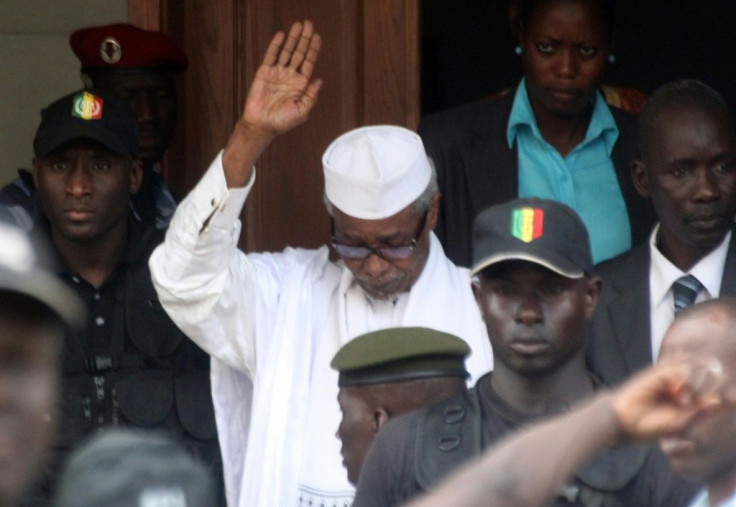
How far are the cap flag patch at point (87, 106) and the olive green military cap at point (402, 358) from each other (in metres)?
1.18

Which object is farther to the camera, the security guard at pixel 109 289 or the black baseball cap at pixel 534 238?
the security guard at pixel 109 289

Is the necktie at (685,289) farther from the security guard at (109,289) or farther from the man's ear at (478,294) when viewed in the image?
the security guard at (109,289)

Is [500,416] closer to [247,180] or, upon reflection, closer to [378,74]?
[247,180]

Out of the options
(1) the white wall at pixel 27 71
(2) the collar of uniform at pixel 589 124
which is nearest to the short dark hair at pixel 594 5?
(2) the collar of uniform at pixel 589 124

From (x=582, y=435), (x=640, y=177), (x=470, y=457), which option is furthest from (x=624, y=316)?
(x=582, y=435)

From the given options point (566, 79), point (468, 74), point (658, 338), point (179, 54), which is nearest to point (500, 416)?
point (658, 338)

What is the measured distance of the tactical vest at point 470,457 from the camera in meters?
3.10

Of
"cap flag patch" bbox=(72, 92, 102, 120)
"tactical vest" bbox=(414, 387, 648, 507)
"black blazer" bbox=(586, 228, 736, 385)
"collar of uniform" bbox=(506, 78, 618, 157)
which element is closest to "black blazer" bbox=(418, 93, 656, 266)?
"collar of uniform" bbox=(506, 78, 618, 157)

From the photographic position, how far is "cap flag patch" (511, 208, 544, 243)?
3484 mm

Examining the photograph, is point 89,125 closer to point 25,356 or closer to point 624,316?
point 624,316

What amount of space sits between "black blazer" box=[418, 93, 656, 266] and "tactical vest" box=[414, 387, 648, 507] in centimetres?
126

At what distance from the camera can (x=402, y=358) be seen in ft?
11.9

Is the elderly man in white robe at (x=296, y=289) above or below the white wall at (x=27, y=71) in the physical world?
below

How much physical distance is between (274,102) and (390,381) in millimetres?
931
